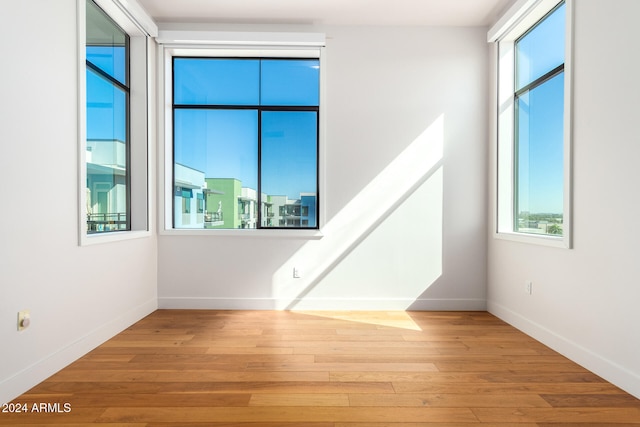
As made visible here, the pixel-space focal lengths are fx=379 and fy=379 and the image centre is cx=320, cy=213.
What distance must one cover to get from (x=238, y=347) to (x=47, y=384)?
1.15 metres

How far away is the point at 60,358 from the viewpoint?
2.42 meters

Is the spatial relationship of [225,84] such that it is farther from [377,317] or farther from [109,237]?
[377,317]

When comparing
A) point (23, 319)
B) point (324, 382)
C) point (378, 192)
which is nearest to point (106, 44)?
point (23, 319)

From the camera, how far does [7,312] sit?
6.58 feet

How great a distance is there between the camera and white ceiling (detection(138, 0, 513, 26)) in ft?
11.4

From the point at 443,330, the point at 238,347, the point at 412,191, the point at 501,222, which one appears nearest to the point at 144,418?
the point at 238,347

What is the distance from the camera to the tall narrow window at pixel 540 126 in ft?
9.71

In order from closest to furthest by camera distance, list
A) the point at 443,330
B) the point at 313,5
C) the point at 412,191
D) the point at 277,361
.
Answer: the point at 277,361 < the point at 443,330 < the point at 313,5 < the point at 412,191

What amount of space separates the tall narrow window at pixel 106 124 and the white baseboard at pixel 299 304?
0.96m

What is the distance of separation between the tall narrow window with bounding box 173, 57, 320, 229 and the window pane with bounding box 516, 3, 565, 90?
6.54ft

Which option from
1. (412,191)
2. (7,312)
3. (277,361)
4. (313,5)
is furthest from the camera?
(412,191)

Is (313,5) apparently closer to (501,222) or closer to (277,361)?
(501,222)

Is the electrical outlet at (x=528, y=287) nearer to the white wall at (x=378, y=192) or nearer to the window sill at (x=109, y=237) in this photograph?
the white wall at (x=378, y=192)

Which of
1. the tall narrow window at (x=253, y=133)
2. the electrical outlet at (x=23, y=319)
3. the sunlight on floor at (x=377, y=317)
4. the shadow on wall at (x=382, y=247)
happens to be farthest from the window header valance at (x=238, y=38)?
the electrical outlet at (x=23, y=319)
